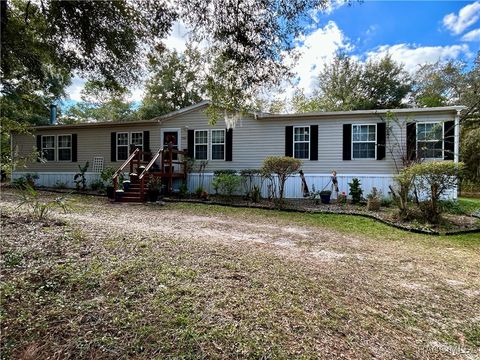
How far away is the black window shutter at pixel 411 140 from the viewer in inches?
395

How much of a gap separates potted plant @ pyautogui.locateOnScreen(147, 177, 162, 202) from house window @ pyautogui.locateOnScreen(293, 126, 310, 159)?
524 cm

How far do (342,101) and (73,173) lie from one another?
19461mm

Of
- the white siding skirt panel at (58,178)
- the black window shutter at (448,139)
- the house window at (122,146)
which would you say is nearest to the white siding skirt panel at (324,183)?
the black window shutter at (448,139)

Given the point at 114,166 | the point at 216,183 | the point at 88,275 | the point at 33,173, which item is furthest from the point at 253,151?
the point at 33,173

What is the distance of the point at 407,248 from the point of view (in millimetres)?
5086

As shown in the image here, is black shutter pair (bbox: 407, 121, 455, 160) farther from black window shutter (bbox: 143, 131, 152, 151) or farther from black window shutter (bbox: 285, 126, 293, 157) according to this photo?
black window shutter (bbox: 143, 131, 152, 151)

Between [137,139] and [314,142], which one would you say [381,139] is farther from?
[137,139]

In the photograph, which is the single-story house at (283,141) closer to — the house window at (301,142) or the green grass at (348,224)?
the house window at (301,142)

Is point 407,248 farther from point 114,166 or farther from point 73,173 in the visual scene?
point 73,173

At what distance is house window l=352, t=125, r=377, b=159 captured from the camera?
10611mm

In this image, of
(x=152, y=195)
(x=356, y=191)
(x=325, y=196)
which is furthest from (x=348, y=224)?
(x=152, y=195)

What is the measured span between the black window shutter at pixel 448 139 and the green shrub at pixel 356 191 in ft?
9.45

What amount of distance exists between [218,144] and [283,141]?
273 cm

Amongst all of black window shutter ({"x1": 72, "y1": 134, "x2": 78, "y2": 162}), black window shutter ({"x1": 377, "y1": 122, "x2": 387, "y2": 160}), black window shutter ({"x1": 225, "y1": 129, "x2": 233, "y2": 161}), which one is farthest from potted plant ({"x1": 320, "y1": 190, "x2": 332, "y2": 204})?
black window shutter ({"x1": 72, "y1": 134, "x2": 78, "y2": 162})
